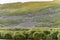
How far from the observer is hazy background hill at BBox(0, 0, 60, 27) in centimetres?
98

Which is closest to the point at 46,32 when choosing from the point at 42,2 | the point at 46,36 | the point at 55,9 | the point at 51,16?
the point at 46,36

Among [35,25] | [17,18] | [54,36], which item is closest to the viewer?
[54,36]

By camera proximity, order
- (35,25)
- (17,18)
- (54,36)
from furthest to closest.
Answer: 1. (17,18)
2. (35,25)
3. (54,36)

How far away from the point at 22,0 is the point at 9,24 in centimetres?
36

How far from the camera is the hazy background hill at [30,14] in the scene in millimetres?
983

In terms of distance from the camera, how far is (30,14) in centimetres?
109

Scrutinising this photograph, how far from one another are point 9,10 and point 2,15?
8 cm

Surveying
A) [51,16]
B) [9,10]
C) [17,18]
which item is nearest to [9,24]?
[17,18]

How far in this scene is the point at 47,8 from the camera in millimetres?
1152

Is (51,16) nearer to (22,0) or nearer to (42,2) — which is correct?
(42,2)

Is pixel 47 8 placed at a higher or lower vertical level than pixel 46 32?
higher

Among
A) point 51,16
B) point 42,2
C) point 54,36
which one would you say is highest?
point 42,2

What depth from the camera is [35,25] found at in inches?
37.6

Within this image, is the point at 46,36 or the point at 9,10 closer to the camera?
the point at 46,36
